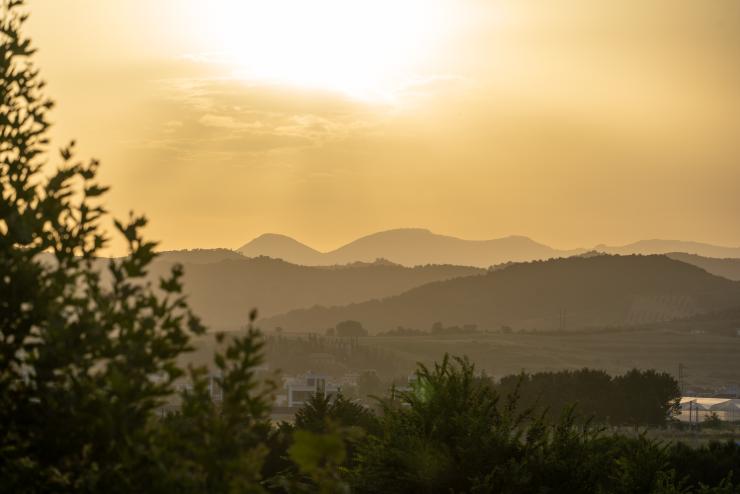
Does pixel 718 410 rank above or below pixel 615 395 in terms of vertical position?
below

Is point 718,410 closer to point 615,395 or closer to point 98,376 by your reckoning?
point 615,395

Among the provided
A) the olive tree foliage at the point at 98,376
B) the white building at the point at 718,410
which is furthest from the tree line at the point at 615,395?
the olive tree foliage at the point at 98,376

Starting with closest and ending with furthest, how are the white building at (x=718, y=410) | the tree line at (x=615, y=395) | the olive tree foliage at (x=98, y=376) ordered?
the olive tree foliage at (x=98, y=376), the tree line at (x=615, y=395), the white building at (x=718, y=410)

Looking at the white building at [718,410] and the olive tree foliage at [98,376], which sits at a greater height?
the olive tree foliage at [98,376]

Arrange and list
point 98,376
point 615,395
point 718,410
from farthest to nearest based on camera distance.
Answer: point 718,410, point 615,395, point 98,376

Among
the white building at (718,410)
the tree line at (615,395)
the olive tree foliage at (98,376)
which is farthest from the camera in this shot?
the white building at (718,410)

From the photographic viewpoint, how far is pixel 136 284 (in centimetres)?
959

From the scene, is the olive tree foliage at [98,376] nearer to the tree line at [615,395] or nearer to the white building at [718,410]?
the tree line at [615,395]

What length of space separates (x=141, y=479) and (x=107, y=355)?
1.07m

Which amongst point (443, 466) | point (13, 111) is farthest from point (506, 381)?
point (13, 111)

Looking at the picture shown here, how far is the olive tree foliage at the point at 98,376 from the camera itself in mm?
8766

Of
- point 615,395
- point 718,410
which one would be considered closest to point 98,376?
point 615,395

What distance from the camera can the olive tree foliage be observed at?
877cm

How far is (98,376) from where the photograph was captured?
367 inches
